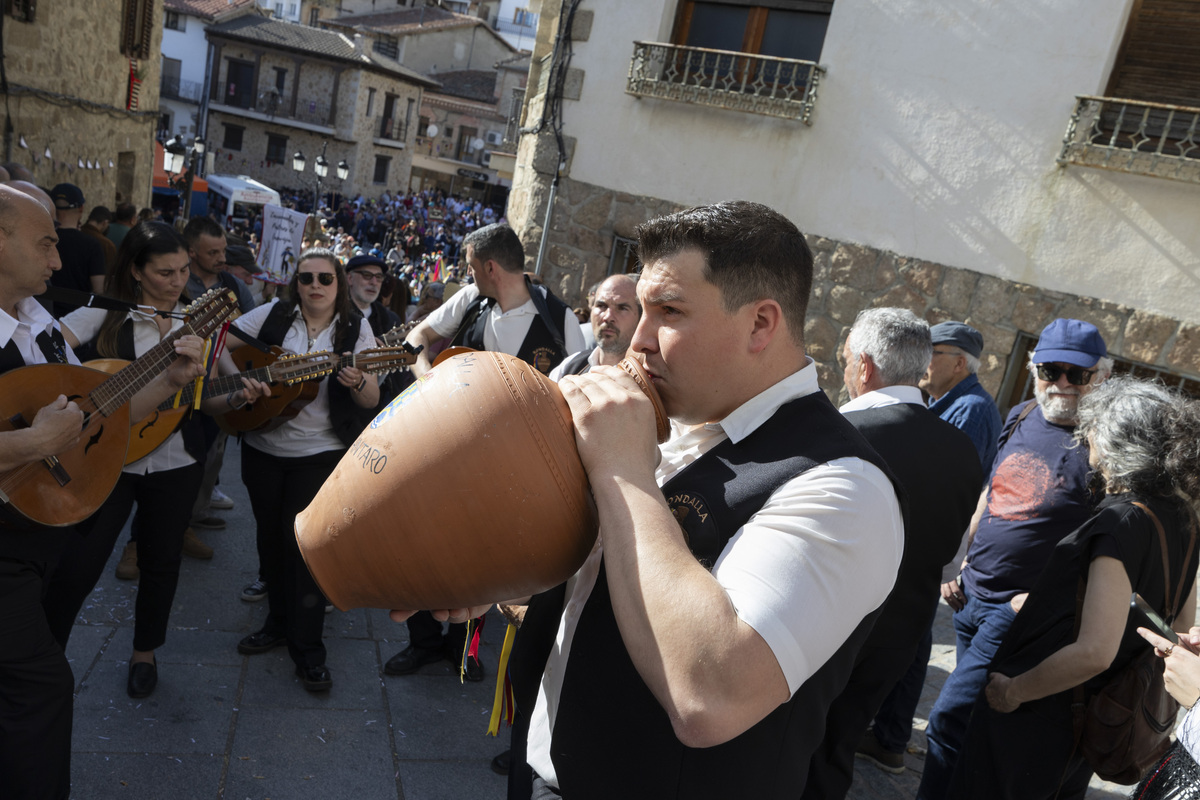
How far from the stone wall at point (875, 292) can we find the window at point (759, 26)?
150 cm

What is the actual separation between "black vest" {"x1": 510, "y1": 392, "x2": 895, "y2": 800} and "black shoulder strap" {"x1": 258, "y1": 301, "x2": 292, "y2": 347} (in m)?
2.83

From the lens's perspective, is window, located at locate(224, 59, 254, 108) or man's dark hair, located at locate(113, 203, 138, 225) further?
window, located at locate(224, 59, 254, 108)

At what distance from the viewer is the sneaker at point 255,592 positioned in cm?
417

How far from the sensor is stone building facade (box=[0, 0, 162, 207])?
9961 mm

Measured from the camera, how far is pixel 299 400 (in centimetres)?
360

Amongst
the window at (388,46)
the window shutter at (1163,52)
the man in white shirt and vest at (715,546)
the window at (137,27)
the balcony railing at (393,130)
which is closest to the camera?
the man in white shirt and vest at (715,546)

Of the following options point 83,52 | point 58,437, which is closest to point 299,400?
point 58,437

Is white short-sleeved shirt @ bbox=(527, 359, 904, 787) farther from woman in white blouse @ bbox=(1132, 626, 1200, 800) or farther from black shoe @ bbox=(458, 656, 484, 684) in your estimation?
black shoe @ bbox=(458, 656, 484, 684)

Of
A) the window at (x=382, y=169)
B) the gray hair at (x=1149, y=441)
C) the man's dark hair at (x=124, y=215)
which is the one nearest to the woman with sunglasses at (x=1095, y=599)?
the gray hair at (x=1149, y=441)

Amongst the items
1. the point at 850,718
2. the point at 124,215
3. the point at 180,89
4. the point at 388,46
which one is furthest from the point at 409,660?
the point at 388,46

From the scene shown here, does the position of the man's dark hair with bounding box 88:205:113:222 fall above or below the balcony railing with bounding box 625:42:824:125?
below

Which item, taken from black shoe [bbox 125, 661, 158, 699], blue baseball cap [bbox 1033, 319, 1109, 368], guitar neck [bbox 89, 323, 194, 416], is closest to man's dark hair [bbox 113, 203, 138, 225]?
guitar neck [bbox 89, 323, 194, 416]

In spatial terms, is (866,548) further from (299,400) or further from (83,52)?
(83,52)

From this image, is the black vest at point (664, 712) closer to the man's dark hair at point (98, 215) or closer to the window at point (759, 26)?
the window at point (759, 26)
